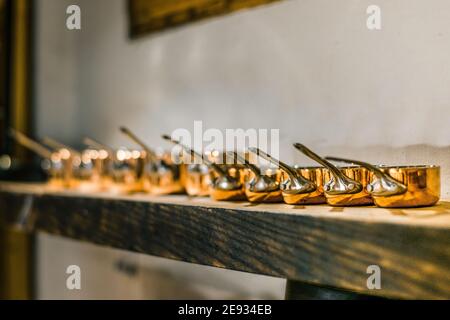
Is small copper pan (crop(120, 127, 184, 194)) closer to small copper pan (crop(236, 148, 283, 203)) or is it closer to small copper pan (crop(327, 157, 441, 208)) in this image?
small copper pan (crop(236, 148, 283, 203))

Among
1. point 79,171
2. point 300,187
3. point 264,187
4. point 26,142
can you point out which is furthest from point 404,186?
point 26,142

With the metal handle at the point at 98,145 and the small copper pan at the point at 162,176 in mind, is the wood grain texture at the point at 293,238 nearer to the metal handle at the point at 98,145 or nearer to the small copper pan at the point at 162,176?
the small copper pan at the point at 162,176

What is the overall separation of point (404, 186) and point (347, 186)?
0.18 meters

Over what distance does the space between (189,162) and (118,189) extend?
1.58 feet

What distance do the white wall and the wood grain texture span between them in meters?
0.49

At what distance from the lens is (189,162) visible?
243 centimetres

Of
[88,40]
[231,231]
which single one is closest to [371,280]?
[231,231]

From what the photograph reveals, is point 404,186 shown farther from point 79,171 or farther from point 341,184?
point 79,171

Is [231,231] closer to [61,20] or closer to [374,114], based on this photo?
[374,114]

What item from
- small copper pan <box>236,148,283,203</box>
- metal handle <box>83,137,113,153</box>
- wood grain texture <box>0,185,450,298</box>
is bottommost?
wood grain texture <box>0,185,450,298</box>

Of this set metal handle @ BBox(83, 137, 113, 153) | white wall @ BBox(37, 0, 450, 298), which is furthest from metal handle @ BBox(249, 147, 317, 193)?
metal handle @ BBox(83, 137, 113, 153)

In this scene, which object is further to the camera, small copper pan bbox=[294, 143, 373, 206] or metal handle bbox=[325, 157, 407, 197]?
small copper pan bbox=[294, 143, 373, 206]

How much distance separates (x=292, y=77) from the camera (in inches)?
96.6

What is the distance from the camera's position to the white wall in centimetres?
200
